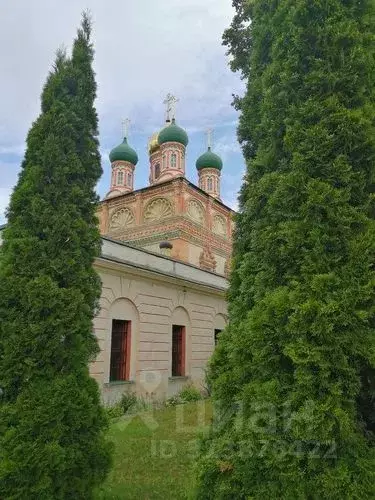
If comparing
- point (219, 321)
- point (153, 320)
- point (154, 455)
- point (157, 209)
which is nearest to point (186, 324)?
point (153, 320)

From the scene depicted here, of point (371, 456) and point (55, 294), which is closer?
point (371, 456)

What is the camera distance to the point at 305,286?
10.1ft

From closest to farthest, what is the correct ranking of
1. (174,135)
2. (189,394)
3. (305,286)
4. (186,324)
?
(305,286), (189,394), (186,324), (174,135)

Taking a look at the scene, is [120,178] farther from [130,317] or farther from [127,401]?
[127,401]

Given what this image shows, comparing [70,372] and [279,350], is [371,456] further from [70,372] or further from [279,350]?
[70,372]

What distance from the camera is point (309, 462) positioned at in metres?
2.83

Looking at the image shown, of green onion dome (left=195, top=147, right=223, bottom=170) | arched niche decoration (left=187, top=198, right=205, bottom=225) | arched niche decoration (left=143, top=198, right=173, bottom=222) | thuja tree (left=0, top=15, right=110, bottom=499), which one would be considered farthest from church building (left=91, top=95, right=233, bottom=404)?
green onion dome (left=195, top=147, right=223, bottom=170)

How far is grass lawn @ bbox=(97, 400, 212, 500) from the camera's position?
15.3ft

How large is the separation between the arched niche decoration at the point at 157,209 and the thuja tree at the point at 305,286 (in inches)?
869

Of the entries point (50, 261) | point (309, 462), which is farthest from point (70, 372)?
point (309, 462)

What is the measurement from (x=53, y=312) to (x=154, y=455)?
347 centimetres

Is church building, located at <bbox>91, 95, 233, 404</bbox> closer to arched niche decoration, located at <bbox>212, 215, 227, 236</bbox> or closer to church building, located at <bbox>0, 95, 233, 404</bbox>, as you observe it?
church building, located at <bbox>0, 95, 233, 404</bbox>

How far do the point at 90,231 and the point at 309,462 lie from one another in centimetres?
306

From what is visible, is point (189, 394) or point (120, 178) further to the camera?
point (120, 178)
